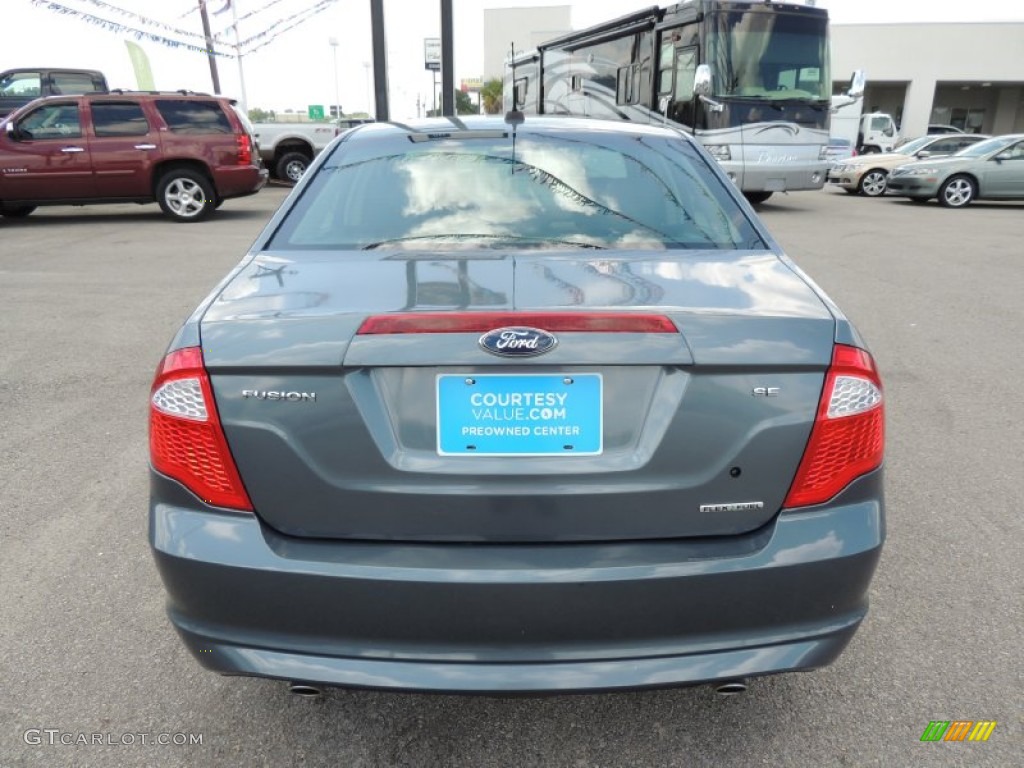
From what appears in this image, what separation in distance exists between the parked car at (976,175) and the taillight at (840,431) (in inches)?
676

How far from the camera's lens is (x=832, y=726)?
2.18 m

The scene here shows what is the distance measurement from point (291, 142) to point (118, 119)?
676cm

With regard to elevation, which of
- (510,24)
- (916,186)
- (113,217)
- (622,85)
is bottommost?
(113,217)

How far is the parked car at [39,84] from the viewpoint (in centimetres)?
1627

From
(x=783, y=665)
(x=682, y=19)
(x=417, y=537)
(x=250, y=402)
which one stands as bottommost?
(x=783, y=665)

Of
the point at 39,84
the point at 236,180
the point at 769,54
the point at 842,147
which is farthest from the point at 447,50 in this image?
the point at 842,147

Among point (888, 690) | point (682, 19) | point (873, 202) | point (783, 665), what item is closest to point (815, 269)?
point (682, 19)

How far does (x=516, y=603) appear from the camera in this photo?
5.55 feet

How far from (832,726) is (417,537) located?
1.35 m

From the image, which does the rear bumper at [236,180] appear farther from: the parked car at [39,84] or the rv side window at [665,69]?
the rv side window at [665,69]

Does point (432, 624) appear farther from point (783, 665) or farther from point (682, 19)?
point (682, 19)

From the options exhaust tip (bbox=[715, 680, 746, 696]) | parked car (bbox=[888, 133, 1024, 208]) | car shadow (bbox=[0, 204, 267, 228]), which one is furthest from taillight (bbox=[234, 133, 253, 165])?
parked car (bbox=[888, 133, 1024, 208])

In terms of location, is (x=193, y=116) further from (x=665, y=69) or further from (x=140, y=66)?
(x=140, y=66)

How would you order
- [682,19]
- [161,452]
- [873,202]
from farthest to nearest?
[873,202], [682,19], [161,452]
